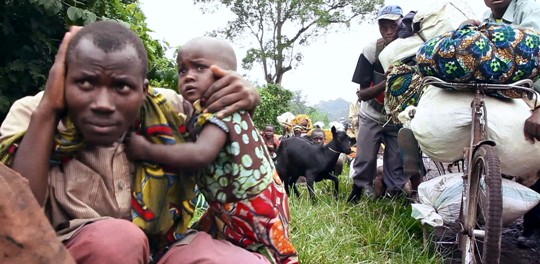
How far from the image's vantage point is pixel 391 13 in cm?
519

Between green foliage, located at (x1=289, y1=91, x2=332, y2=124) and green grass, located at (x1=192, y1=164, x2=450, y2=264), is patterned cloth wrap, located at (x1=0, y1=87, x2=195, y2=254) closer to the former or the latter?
green grass, located at (x1=192, y1=164, x2=450, y2=264)

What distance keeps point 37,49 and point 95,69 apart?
8.92 ft

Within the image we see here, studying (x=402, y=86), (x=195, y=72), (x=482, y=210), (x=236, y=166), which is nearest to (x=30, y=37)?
(x=195, y=72)

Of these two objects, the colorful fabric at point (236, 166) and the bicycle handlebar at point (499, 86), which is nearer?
the colorful fabric at point (236, 166)

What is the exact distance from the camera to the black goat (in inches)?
259

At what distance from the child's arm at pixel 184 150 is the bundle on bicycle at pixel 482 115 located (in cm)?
180

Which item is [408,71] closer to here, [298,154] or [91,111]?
[298,154]

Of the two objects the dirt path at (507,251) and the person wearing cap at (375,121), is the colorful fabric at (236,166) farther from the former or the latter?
the person wearing cap at (375,121)

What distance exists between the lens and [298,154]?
6785mm

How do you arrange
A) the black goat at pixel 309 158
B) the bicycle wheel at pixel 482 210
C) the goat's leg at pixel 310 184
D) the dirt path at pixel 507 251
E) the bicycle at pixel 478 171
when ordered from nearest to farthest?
the bicycle wheel at pixel 482 210 → the bicycle at pixel 478 171 → the dirt path at pixel 507 251 → the goat's leg at pixel 310 184 → the black goat at pixel 309 158

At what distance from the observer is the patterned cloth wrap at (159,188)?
170cm

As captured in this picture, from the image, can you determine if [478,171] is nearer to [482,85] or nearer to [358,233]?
[482,85]


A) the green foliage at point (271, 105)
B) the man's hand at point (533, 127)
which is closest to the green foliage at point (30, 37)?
the man's hand at point (533, 127)

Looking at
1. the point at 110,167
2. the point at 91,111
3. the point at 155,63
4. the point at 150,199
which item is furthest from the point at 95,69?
the point at 155,63
